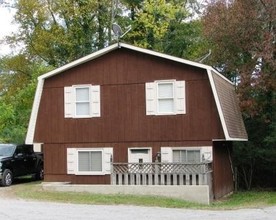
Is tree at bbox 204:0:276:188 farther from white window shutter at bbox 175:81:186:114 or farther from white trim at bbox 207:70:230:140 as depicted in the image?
white window shutter at bbox 175:81:186:114

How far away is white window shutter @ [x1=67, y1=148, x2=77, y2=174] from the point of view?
2555 cm

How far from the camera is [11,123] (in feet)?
140

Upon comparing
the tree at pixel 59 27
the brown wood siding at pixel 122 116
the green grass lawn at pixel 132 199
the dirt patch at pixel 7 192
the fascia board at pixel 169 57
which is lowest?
the green grass lawn at pixel 132 199

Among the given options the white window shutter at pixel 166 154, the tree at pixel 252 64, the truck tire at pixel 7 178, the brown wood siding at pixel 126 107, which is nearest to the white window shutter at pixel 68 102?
the brown wood siding at pixel 126 107

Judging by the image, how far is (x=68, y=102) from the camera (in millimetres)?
25719

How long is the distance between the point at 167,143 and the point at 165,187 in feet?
8.61

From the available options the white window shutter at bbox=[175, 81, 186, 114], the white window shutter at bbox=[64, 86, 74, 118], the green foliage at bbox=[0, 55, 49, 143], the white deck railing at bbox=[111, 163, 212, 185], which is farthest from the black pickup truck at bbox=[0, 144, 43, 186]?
the green foliage at bbox=[0, 55, 49, 143]

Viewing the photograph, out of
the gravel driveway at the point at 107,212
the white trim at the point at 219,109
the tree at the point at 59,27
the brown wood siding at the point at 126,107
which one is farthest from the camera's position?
the tree at the point at 59,27

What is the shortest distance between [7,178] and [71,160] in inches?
132

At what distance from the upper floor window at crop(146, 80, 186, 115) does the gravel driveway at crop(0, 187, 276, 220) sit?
6.44 metres

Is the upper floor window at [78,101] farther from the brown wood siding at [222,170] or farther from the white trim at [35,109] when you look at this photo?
the brown wood siding at [222,170]

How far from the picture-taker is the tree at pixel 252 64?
27.8 meters

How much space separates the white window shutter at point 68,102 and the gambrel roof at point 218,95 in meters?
0.98

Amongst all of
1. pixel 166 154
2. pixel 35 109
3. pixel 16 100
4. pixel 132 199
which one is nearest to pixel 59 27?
pixel 16 100
